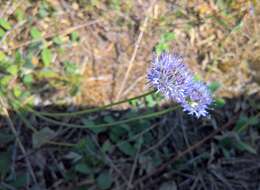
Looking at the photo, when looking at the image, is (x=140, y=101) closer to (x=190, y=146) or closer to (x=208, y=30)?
(x=190, y=146)

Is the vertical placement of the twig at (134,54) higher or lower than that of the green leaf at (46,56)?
lower

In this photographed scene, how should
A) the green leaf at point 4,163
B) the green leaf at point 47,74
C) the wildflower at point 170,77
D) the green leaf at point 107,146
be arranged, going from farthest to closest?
1. the green leaf at point 47,74
2. the green leaf at point 107,146
3. the green leaf at point 4,163
4. the wildflower at point 170,77

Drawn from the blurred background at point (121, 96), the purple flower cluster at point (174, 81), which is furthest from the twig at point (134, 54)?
the purple flower cluster at point (174, 81)

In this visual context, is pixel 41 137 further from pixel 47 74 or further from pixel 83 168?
pixel 47 74

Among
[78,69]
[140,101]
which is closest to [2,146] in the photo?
[78,69]

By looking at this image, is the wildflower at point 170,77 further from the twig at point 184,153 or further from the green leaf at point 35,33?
the green leaf at point 35,33

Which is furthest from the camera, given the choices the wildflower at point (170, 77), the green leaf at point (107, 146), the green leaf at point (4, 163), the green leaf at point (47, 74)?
the green leaf at point (47, 74)

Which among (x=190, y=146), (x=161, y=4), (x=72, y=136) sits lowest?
(x=190, y=146)
